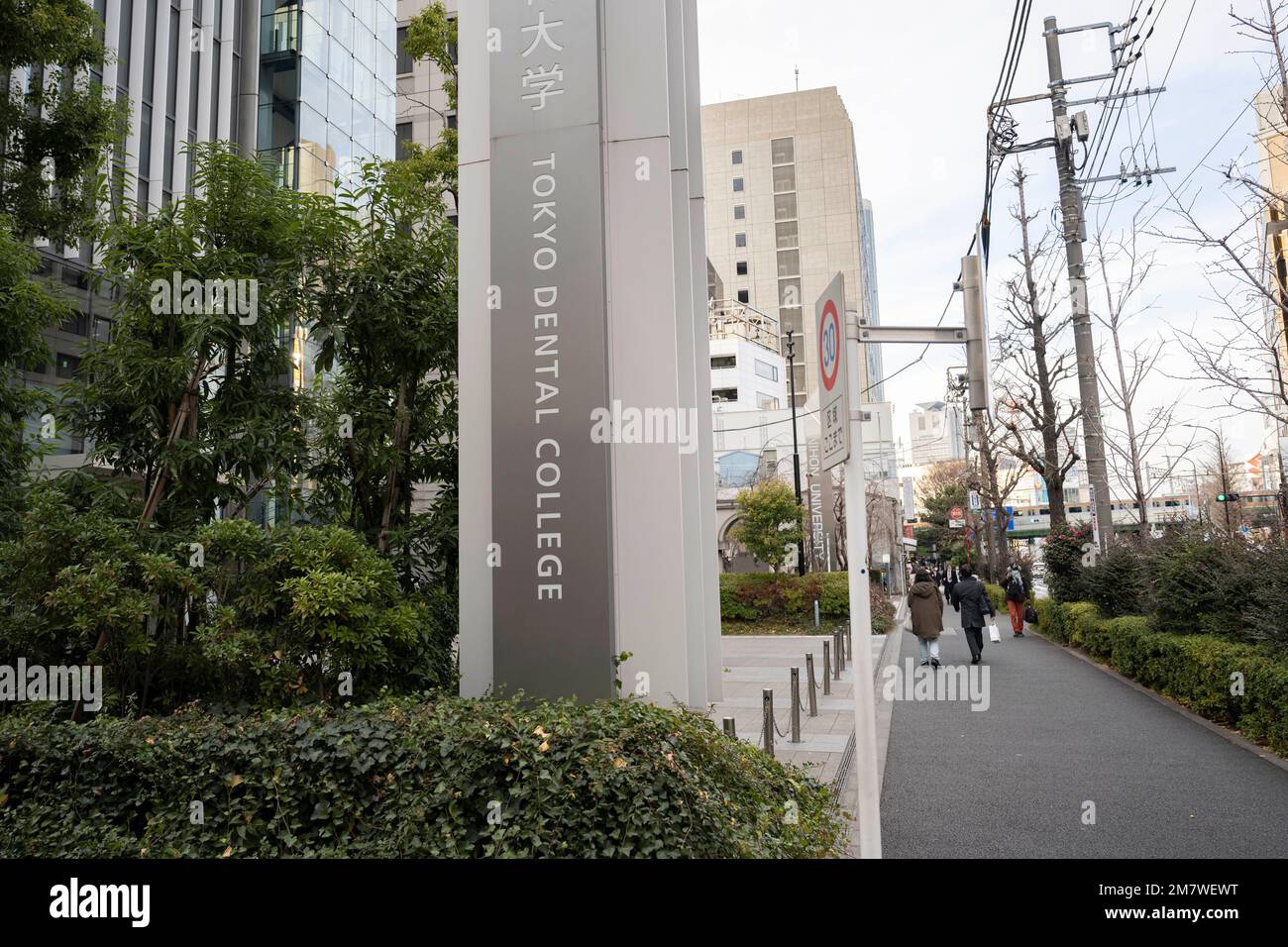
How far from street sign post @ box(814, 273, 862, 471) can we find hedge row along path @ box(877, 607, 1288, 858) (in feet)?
9.62

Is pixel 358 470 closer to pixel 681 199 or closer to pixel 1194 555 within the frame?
pixel 681 199

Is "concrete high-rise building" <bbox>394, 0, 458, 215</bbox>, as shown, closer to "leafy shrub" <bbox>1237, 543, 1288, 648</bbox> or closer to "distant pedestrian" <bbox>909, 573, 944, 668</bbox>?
"distant pedestrian" <bbox>909, 573, 944, 668</bbox>

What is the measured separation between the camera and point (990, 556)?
39.5 m

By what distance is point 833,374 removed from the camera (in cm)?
412

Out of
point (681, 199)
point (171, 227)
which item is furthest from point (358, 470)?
point (681, 199)

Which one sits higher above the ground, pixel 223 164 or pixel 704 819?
pixel 223 164

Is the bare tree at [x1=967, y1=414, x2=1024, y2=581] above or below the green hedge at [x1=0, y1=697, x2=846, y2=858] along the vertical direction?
above

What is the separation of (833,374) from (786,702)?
26.7ft

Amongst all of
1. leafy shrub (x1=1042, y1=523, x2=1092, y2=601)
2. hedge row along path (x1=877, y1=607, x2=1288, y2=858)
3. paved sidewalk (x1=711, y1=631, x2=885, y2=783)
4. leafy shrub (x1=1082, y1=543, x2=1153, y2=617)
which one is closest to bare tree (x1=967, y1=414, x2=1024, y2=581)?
leafy shrub (x1=1042, y1=523, x2=1092, y2=601)

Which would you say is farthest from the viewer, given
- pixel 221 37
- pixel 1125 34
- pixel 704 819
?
pixel 221 37

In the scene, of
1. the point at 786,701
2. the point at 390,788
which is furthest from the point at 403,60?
the point at 390,788

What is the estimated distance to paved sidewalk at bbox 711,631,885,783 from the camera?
8164mm

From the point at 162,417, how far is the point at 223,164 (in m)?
2.10

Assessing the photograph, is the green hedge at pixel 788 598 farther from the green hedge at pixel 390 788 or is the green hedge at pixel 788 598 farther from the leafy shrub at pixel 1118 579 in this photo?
the green hedge at pixel 390 788
